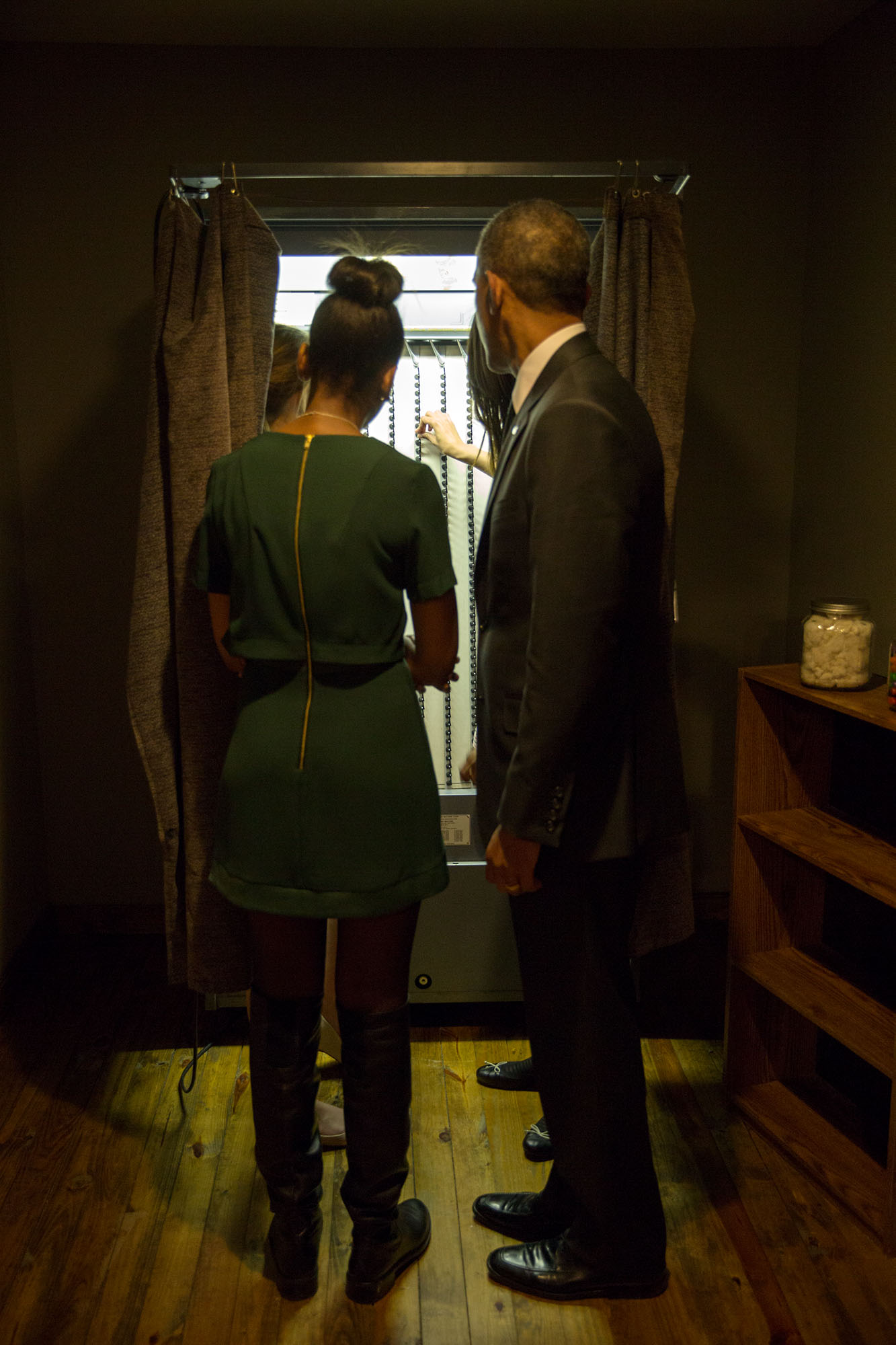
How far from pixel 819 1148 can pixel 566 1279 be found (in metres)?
0.62

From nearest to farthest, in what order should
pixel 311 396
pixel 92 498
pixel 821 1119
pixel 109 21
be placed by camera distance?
pixel 311 396, pixel 821 1119, pixel 109 21, pixel 92 498

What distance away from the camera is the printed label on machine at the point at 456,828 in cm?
226

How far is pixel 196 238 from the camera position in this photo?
5.96ft

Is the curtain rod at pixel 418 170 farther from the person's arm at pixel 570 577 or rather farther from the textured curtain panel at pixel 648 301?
the person's arm at pixel 570 577

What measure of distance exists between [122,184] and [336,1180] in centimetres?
239

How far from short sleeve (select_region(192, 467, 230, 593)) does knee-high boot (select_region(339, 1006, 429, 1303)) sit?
688 mm

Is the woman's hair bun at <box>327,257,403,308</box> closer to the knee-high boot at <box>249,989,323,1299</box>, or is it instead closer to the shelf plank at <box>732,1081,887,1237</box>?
the knee-high boot at <box>249,989,323,1299</box>

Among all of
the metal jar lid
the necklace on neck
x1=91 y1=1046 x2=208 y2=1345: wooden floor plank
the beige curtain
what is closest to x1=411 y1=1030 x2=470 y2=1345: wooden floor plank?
x1=91 y1=1046 x2=208 y2=1345: wooden floor plank

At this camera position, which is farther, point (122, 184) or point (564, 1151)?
point (122, 184)

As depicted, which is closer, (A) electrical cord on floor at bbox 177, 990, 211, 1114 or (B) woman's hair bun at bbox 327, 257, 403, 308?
(B) woman's hair bun at bbox 327, 257, 403, 308

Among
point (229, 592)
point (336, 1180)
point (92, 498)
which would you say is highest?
point (92, 498)

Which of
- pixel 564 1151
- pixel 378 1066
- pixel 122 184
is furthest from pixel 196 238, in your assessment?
pixel 564 1151

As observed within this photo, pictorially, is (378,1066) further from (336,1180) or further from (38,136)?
(38,136)

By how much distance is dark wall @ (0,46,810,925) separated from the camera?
254 centimetres
